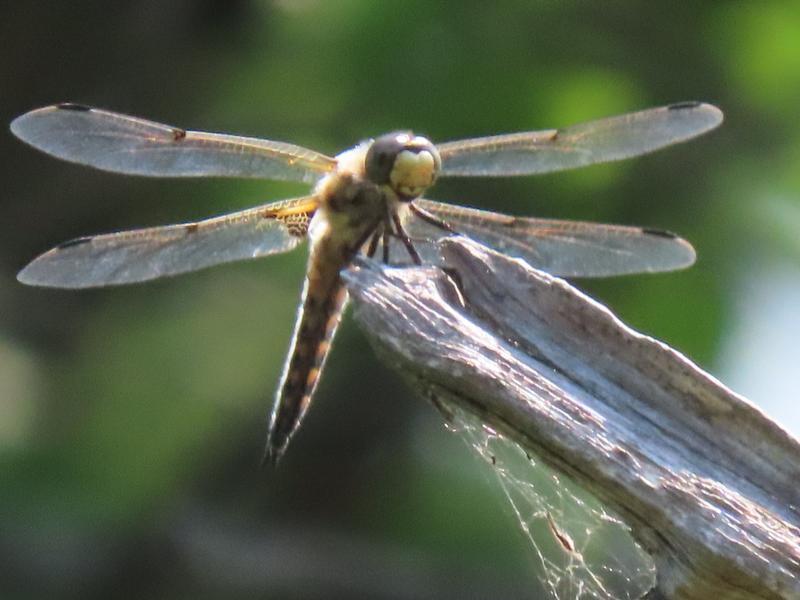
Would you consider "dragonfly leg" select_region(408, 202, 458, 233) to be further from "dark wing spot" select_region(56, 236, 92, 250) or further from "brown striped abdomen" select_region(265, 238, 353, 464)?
"dark wing spot" select_region(56, 236, 92, 250)

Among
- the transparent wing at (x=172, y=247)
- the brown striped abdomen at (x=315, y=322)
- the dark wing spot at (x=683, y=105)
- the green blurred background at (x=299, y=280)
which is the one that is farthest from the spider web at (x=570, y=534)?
the dark wing spot at (x=683, y=105)

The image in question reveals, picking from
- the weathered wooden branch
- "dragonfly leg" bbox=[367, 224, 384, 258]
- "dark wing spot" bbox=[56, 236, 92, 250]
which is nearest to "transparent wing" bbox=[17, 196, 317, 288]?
"dark wing spot" bbox=[56, 236, 92, 250]

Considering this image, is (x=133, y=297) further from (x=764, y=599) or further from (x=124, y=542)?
(x=764, y=599)

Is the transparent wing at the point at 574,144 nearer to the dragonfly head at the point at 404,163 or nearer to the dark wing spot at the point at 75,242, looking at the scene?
the dragonfly head at the point at 404,163

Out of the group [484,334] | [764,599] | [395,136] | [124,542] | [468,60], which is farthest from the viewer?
[124,542]

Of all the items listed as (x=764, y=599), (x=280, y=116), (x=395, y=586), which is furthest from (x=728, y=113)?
(x=764, y=599)

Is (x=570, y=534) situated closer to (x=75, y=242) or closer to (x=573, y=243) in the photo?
(x=573, y=243)
